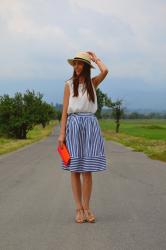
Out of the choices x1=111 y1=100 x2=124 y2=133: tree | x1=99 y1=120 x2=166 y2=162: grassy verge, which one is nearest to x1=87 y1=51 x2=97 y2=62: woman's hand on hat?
x1=99 y1=120 x2=166 y2=162: grassy verge

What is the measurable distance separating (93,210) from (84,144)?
125cm

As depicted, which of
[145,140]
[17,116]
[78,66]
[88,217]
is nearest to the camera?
[88,217]

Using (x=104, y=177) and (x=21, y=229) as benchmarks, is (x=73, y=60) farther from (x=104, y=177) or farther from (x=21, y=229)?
(x=104, y=177)

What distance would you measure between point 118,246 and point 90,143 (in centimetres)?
166

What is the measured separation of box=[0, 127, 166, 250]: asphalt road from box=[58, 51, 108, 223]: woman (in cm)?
49

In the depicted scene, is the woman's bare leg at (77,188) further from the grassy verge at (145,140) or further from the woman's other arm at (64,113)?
the grassy verge at (145,140)

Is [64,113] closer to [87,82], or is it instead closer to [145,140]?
[87,82]

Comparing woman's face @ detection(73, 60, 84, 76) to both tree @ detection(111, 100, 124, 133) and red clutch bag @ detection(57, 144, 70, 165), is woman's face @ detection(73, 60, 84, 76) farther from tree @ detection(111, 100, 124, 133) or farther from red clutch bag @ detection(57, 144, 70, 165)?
tree @ detection(111, 100, 124, 133)

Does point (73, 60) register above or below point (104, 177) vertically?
above

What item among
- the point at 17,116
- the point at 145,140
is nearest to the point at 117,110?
the point at 17,116

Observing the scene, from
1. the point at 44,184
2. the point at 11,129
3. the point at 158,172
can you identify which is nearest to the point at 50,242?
the point at 44,184

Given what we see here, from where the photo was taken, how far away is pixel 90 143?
6.87 m

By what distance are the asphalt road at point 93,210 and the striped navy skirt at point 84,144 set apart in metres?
0.67

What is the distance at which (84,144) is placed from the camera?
6895 millimetres
